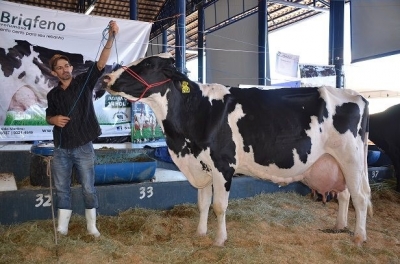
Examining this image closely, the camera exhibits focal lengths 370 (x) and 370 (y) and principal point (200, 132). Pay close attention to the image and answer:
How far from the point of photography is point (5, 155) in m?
5.86

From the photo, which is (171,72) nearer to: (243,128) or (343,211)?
(243,128)

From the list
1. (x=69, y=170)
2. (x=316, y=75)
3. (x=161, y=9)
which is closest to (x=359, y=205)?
(x=69, y=170)

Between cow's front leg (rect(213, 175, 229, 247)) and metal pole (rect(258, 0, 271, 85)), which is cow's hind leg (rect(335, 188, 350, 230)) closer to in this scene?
cow's front leg (rect(213, 175, 229, 247))

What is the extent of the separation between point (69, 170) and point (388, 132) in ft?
18.2

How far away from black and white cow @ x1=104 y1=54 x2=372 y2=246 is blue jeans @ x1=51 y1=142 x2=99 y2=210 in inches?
26.7

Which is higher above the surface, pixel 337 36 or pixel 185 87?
pixel 337 36

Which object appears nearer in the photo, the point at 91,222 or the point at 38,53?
the point at 91,222

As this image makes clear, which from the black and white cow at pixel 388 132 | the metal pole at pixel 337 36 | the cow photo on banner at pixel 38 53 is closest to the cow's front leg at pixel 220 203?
the cow photo on banner at pixel 38 53

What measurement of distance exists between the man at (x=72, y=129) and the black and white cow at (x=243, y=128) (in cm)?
30

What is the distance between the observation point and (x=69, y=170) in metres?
3.63

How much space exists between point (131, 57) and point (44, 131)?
200 cm

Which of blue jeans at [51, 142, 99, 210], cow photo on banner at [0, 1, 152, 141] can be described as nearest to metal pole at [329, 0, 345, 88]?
cow photo on banner at [0, 1, 152, 141]

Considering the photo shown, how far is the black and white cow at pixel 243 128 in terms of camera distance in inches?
141

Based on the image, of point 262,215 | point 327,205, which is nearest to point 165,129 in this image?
point 262,215
